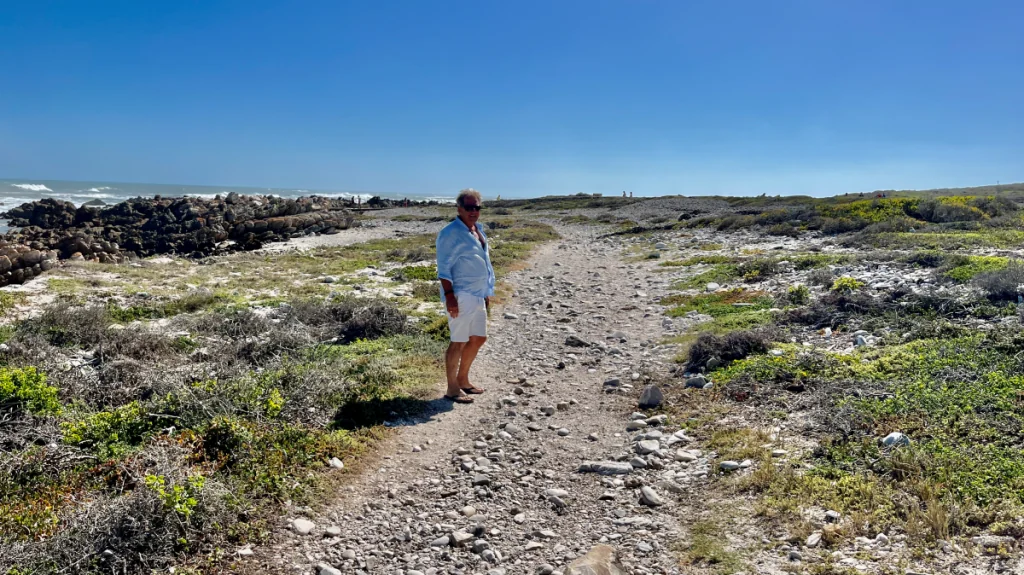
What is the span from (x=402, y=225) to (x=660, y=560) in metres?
40.6

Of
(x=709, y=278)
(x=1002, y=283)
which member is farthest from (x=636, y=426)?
(x=709, y=278)

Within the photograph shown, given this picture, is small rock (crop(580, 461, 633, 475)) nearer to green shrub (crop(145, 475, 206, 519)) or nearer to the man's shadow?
the man's shadow

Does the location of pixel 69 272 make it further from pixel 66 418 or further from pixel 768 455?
pixel 768 455

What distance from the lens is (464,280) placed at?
676cm

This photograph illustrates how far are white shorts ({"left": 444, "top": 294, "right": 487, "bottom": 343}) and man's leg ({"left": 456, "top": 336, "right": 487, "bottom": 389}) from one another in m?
0.10

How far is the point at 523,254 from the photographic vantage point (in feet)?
79.3

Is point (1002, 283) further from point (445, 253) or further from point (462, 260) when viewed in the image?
point (445, 253)

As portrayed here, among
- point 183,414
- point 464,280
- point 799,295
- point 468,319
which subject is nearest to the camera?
point 183,414

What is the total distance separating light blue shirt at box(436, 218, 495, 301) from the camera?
21.7 ft

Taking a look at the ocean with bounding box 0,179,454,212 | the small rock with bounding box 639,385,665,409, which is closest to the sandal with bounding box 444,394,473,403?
the small rock with bounding box 639,385,665,409

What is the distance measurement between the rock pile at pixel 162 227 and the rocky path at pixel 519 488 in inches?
721

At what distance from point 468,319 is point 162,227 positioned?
121 ft

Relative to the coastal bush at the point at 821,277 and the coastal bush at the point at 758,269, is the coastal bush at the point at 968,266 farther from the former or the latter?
the coastal bush at the point at 758,269

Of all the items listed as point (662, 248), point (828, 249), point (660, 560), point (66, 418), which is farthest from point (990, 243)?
point (66, 418)
